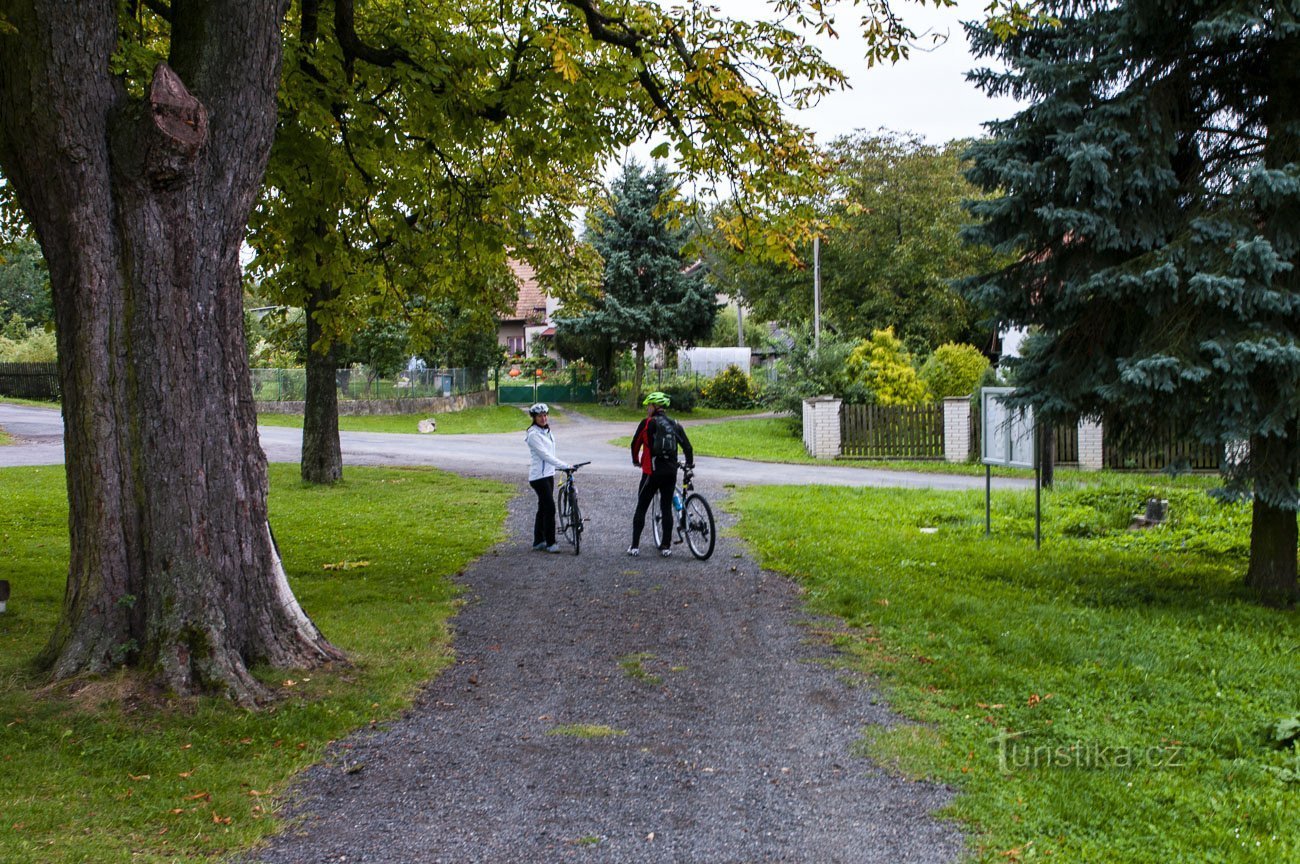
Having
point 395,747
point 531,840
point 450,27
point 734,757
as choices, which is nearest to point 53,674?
point 395,747

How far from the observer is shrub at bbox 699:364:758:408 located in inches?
1949

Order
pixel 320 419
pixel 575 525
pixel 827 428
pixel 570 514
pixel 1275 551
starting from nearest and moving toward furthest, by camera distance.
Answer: pixel 1275 551, pixel 575 525, pixel 570 514, pixel 320 419, pixel 827 428

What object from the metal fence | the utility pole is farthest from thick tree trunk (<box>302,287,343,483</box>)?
the metal fence

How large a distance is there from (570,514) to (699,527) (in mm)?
1524

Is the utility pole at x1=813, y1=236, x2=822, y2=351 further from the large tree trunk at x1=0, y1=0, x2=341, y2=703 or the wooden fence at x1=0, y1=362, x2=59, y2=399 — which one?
the wooden fence at x1=0, y1=362, x2=59, y2=399

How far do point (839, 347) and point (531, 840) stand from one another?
26.8m

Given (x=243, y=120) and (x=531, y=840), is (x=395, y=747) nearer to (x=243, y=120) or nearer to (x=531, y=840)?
(x=531, y=840)

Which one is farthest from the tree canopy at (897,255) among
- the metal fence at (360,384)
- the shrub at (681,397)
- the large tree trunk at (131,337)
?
the large tree trunk at (131,337)

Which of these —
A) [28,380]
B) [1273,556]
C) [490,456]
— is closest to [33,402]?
[28,380]

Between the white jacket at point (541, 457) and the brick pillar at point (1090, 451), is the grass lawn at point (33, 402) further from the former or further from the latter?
the brick pillar at point (1090, 451)

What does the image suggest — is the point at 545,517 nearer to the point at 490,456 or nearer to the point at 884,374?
the point at 490,456

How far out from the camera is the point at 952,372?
32.6 metres

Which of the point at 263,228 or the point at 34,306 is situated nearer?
the point at 263,228

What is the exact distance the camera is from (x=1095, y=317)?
364 inches
